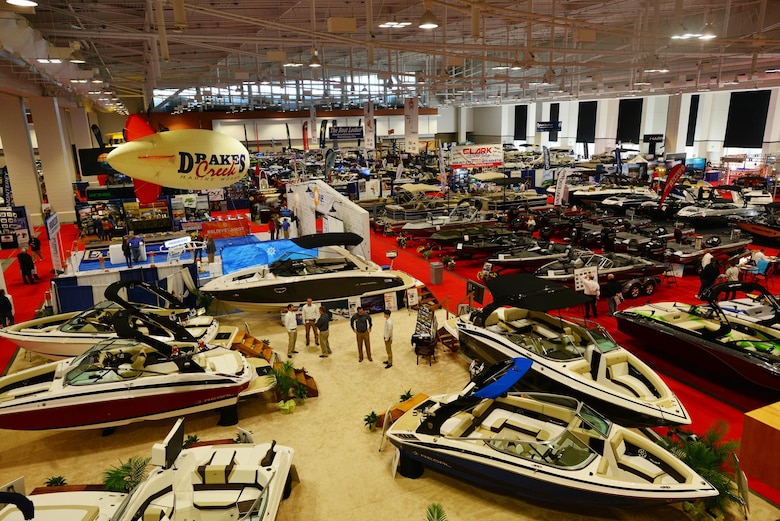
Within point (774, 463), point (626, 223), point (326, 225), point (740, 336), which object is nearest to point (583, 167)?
point (626, 223)

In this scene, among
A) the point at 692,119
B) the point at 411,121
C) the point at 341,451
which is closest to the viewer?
the point at 341,451

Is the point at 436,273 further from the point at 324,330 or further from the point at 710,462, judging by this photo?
the point at 710,462

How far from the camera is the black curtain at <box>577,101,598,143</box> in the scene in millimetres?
42247

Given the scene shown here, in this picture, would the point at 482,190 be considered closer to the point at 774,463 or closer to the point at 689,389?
the point at 689,389

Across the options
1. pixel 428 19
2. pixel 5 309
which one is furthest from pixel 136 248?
pixel 428 19

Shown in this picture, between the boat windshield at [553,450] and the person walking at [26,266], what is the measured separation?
1453cm

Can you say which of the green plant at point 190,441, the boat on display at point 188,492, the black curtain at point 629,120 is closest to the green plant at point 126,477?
the boat on display at point 188,492

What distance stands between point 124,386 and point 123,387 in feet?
→ 0.06

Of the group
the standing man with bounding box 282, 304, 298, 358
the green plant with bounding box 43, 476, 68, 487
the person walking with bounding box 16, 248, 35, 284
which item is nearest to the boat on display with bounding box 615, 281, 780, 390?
the standing man with bounding box 282, 304, 298, 358

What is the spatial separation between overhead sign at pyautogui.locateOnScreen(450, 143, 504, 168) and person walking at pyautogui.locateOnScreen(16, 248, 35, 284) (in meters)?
17.2

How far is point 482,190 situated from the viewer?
87.2 ft

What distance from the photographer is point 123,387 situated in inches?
287

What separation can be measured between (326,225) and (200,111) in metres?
34.3

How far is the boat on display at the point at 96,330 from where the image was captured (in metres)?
8.94
